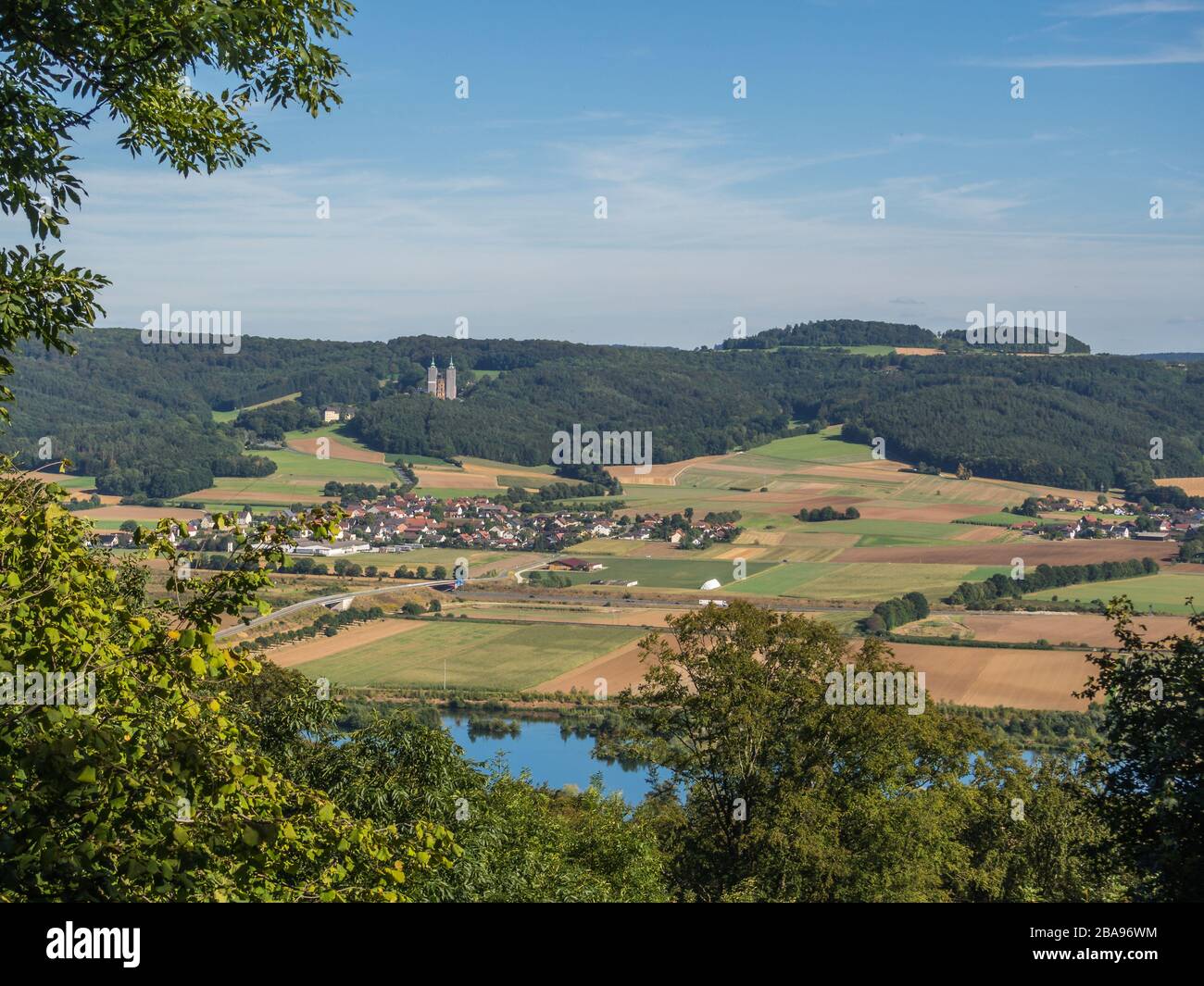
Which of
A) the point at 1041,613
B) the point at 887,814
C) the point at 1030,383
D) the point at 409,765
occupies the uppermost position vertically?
the point at 1030,383

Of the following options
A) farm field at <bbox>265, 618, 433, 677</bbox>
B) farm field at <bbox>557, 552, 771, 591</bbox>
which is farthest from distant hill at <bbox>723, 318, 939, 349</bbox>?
farm field at <bbox>265, 618, 433, 677</bbox>

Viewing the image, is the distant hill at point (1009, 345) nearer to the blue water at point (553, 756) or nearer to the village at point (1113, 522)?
the village at point (1113, 522)

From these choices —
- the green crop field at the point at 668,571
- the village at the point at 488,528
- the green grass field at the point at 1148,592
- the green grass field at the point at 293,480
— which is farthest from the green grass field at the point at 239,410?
the green grass field at the point at 1148,592

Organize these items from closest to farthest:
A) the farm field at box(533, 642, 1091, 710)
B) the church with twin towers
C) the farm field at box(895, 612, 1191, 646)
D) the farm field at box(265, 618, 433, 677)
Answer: the farm field at box(533, 642, 1091, 710)
the farm field at box(265, 618, 433, 677)
the farm field at box(895, 612, 1191, 646)
the church with twin towers

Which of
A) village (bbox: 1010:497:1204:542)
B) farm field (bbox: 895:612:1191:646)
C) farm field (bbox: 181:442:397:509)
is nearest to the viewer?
farm field (bbox: 895:612:1191:646)

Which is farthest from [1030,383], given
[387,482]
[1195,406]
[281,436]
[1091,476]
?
[281,436]

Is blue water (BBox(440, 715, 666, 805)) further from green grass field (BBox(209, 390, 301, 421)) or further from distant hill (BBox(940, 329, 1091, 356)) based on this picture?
distant hill (BBox(940, 329, 1091, 356))

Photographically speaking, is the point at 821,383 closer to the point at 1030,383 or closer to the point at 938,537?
the point at 1030,383
